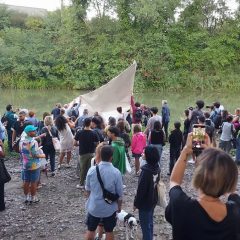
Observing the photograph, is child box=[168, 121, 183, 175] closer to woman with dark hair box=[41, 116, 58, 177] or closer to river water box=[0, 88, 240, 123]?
woman with dark hair box=[41, 116, 58, 177]

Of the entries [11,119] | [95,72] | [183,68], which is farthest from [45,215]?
[183,68]

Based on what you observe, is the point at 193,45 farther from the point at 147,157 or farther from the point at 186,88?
the point at 147,157

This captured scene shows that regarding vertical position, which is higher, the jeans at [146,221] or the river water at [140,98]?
the jeans at [146,221]

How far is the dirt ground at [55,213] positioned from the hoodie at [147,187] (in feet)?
3.34

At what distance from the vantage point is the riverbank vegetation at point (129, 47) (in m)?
33.2

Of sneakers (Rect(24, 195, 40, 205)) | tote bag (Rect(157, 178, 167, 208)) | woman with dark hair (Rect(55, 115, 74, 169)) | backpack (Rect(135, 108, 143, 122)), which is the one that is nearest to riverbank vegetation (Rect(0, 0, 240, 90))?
backpack (Rect(135, 108, 143, 122))

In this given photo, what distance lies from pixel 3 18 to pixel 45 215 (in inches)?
1374

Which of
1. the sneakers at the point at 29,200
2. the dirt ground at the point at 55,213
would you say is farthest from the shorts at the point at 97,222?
the sneakers at the point at 29,200

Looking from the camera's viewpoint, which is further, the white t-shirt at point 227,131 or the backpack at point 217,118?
the backpack at point 217,118

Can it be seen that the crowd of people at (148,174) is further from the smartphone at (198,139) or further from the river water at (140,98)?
the river water at (140,98)

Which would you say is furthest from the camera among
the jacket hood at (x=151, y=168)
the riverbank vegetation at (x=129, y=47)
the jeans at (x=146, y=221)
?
the riverbank vegetation at (x=129, y=47)

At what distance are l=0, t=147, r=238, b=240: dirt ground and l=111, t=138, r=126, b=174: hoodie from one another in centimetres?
76

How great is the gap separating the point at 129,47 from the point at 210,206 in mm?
32163

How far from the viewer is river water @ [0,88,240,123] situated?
76.4ft
